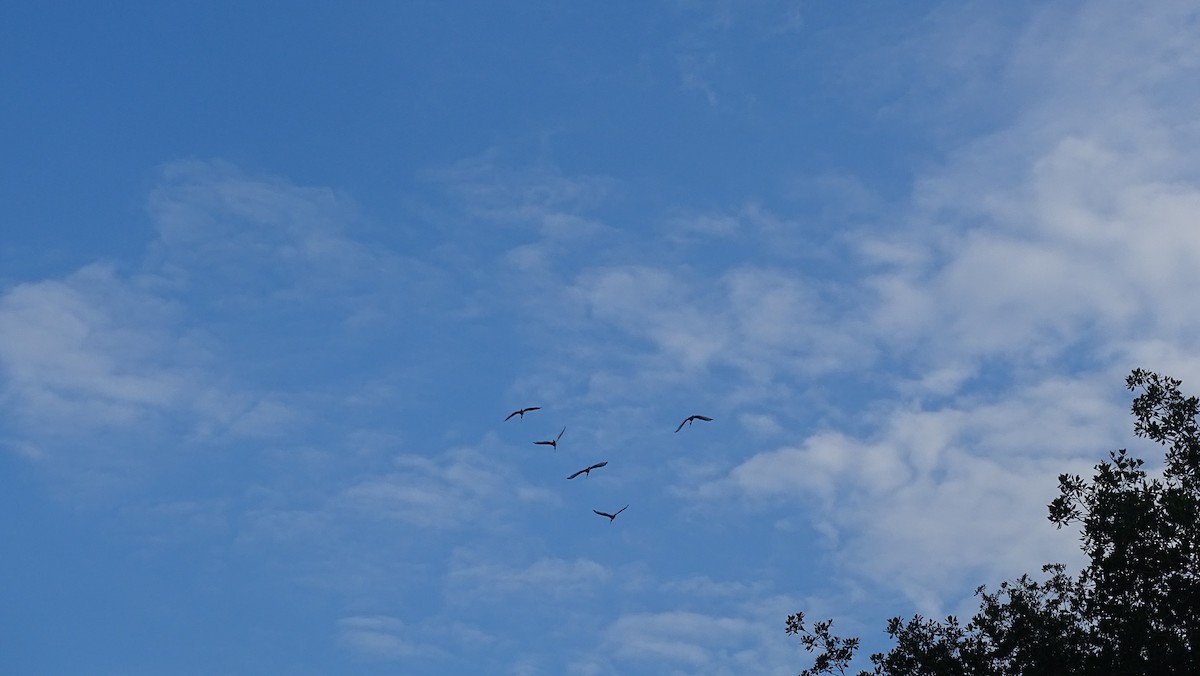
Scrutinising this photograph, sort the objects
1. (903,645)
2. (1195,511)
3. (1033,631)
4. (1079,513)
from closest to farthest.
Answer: (1195,511), (1079,513), (1033,631), (903,645)

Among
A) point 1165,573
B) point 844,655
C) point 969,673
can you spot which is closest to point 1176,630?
point 1165,573

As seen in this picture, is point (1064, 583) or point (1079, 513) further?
point (1064, 583)

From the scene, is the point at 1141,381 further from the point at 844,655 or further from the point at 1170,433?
the point at 844,655

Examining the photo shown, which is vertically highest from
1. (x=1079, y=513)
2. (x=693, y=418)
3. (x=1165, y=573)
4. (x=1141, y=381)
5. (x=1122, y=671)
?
(x=693, y=418)

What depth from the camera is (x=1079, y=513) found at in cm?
2495

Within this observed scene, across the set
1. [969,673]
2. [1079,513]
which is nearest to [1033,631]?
[969,673]

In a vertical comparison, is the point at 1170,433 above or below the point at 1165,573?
above

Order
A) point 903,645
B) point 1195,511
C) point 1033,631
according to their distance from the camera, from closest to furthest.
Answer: point 1195,511 → point 1033,631 → point 903,645

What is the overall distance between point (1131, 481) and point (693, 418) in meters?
10.2

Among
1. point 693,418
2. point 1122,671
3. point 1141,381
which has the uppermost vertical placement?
point 693,418

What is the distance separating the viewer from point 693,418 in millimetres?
28234

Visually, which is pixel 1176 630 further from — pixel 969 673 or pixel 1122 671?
pixel 969 673

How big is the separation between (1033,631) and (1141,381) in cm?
653

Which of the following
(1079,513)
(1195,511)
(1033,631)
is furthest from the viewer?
(1033,631)
